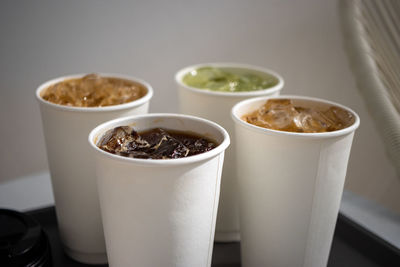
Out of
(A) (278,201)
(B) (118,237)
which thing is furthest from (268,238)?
(B) (118,237)

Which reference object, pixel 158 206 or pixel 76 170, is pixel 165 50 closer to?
pixel 76 170

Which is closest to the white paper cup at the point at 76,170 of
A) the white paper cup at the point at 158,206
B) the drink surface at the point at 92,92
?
the drink surface at the point at 92,92

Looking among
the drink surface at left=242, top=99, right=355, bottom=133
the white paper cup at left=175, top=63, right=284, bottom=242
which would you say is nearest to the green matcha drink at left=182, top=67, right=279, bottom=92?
the white paper cup at left=175, top=63, right=284, bottom=242

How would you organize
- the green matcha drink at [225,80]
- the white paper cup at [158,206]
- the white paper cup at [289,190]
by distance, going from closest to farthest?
1. the white paper cup at [158,206]
2. the white paper cup at [289,190]
3. the green matcha drink at [225,80]

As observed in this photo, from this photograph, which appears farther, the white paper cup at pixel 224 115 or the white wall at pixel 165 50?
the white wall at pixel 165 50

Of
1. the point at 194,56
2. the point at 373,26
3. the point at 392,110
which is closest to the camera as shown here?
the point at 392,110

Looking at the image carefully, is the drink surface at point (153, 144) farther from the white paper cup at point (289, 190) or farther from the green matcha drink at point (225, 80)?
the green matcha drink at point (225, 80)

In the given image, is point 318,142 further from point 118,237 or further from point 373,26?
point 373,26
